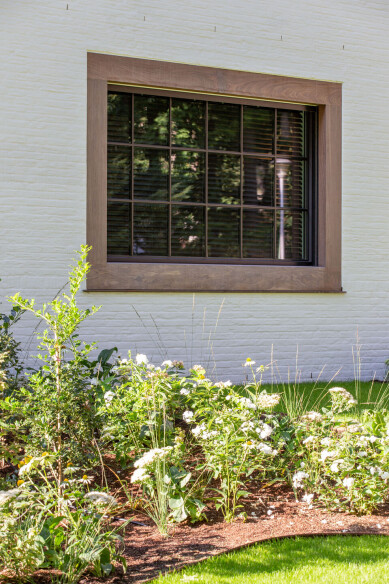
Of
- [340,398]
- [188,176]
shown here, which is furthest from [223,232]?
[340,398]

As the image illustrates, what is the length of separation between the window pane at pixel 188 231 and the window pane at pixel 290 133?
1363 mm

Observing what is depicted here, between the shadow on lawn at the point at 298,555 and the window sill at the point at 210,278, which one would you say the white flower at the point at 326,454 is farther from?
the window sill at the point at 210,278

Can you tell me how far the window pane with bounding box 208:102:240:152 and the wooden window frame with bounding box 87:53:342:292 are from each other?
173 millimetres

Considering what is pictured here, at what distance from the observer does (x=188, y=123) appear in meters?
7.31

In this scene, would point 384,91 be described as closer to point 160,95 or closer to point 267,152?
point 267,152

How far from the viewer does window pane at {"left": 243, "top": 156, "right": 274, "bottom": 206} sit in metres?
7.60

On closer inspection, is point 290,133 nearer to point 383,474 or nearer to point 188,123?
point 188,123

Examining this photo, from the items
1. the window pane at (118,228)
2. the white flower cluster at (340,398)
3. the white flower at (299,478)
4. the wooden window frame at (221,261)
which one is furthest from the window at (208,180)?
the white flower at (299,478)

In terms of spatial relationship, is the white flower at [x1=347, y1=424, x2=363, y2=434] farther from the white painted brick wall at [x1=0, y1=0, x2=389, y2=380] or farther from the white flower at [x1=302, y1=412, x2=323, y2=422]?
the white painted brick wall at [x1=0, y1=0, x2=389, y2=380]

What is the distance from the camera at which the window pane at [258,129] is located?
24.9 feet

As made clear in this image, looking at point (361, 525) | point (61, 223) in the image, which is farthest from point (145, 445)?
point (61, 223)

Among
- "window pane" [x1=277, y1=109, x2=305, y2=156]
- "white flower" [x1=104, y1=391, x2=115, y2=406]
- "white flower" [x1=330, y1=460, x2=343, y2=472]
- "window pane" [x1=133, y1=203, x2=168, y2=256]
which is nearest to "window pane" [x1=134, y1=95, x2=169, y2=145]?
"window pane" [x1=133, y1=203, x2=168, y2=256]

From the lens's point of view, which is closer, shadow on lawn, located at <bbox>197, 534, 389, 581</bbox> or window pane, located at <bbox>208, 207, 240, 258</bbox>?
shadow on lawn, located at <bbox>197, 534, 389, 581</bbox>

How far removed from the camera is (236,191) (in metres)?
7.53
